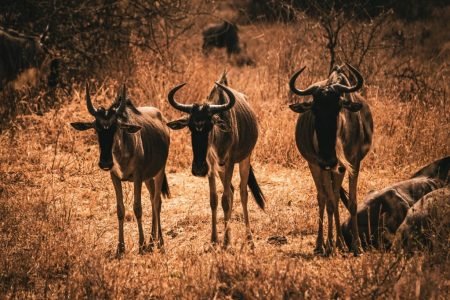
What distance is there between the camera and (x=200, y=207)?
7.50m

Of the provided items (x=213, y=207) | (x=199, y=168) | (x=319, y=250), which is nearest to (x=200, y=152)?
(x=199, y=168)

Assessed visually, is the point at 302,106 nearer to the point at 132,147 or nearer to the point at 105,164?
the point at 132,147

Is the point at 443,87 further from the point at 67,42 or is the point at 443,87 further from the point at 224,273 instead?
the point at 224,273

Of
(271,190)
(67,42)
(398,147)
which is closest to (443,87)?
(398,147)

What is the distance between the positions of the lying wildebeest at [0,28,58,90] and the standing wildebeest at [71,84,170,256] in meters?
4.96

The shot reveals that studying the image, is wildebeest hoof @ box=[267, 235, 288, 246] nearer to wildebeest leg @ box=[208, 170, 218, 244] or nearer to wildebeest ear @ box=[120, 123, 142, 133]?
wildebeest leg @ box=[208, 170, 218, 244]

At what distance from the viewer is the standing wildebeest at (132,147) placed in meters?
5.51

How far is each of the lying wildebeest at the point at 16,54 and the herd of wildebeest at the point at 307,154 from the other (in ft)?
16.4

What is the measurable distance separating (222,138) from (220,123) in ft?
0.85

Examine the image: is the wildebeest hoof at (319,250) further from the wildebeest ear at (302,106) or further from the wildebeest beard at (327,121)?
the wildebeest ear at (302,106)

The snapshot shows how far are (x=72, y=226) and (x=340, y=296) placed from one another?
3038 mm

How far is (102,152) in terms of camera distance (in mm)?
5453

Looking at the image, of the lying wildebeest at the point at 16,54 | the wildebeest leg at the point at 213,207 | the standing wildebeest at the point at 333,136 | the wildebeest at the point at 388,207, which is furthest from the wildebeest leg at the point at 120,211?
the lying wildebeest at the point at 16,54

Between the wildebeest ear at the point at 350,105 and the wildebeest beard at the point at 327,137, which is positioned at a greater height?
the wildebeest ear at the point at 350,105
